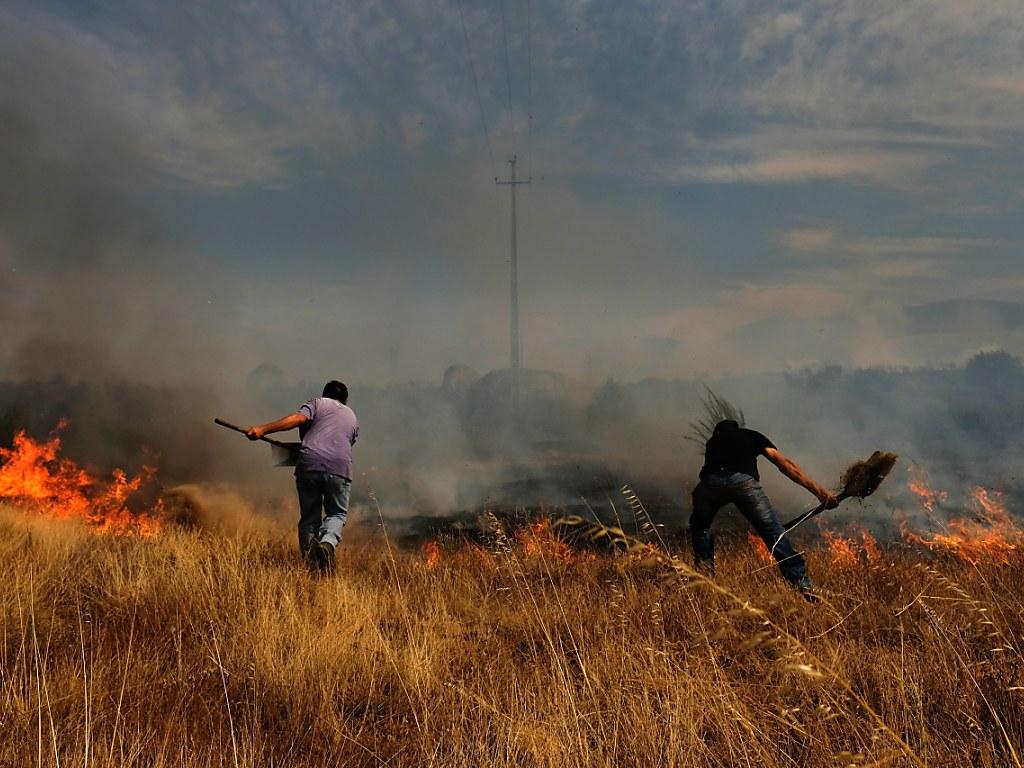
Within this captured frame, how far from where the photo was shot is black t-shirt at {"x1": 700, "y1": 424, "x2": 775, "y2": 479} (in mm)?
6172

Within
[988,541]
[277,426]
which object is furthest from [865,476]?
[277,426]

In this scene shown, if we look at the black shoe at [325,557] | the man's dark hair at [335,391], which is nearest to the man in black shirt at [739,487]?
the black shoe at [325,557]

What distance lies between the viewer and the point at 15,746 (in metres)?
2.84

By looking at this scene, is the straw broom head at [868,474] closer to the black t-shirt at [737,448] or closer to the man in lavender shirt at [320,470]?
the black t-shirt at [737,448]

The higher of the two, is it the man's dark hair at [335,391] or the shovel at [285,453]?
the man's dark hair at [335,391]

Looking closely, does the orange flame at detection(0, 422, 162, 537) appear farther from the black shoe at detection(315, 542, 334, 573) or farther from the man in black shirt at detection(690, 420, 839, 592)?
the man in black shirt at detection(690, 420, 839, 592)

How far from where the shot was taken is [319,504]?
720cm

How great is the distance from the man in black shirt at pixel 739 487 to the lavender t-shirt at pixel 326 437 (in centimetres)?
340

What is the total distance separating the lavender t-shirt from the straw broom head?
4550 millimetres

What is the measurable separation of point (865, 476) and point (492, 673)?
146 inches

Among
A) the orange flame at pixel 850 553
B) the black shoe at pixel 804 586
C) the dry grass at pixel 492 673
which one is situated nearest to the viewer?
the dry grass at pixel 492 673

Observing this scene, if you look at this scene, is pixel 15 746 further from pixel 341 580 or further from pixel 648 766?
pixel 341 580

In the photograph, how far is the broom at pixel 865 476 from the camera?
587 centimetres

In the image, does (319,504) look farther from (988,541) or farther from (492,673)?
(988,541)
